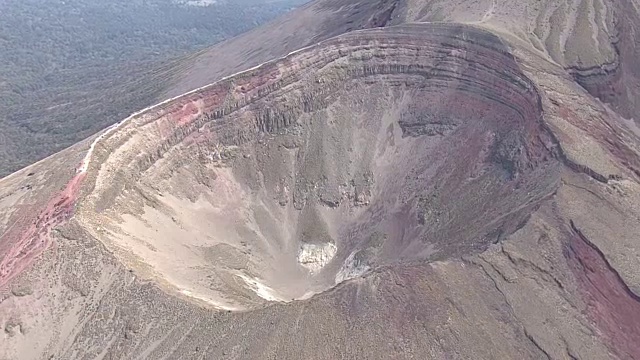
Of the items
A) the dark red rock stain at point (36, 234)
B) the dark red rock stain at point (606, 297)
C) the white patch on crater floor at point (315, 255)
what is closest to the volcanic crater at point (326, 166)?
the white patch on crater floor at point (315, 255)

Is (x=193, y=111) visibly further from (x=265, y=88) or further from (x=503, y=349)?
(x=503, y=349)

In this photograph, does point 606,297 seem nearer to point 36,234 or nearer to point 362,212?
point 362,212

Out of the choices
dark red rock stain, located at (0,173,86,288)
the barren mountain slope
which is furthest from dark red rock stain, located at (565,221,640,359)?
dark red rock stain, located at (0,173,86,288)

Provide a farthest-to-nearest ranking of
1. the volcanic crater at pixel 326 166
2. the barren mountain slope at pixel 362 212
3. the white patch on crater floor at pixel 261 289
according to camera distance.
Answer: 1. the volcanic crater at pixel 326 166
2. the white patch on crater floor at pixel 261 289
3. the barren mountain slope at pixel 362 212

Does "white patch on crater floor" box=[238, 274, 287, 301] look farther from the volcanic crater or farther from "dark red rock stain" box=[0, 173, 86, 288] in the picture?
"dark red rock stain" box=[0, 173, 86, 288]

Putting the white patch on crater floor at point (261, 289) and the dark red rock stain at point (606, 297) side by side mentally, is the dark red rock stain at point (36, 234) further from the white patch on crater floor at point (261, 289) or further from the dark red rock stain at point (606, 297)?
the dark red rock stain at point (606, 297)

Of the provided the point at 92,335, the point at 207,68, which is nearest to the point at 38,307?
the point at 92,335

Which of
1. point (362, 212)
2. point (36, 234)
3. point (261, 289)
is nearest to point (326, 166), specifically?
point (362, 212)

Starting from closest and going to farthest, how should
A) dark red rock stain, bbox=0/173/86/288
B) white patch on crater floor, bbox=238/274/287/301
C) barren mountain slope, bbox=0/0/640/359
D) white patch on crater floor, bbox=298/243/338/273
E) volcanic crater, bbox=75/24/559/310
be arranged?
barren mountain slope, bbox=0/0/640/359 < dark red rock stain, bbox=0/173/86/288 < white patch on crater floor, bbox=238/274/287/301 < volcanic crater, bbox=75/24/559/310 < white patch on crater floor, bbox=298/243/338/273
